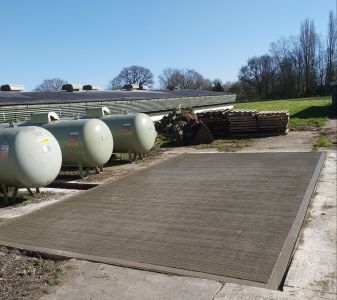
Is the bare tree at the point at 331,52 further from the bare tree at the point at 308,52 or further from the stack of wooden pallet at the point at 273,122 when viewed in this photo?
the stack of wooden pallet at the point at 273,122

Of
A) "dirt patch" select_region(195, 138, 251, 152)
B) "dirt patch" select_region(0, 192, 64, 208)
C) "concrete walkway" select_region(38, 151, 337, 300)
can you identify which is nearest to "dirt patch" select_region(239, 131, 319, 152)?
"dirt patch" select_region(195, 138, 251, 152)

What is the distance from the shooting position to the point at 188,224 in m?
7.20

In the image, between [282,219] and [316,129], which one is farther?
[316,129]

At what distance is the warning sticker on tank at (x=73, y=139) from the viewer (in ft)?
38.4

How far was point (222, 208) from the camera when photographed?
26.3 feet

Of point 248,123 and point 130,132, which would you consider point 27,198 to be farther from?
point 248,123

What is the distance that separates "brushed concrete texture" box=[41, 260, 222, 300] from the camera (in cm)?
475

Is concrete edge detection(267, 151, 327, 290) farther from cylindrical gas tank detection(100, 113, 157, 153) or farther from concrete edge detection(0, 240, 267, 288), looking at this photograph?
cylindrical gas tank detection(100, 113, 157, 153)

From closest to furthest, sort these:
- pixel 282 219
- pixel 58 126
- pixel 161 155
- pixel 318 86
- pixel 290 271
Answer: pixel 290 271 < pixel 282 219 < pixel 58 126 < pixel 161 155 < pixel 318 86

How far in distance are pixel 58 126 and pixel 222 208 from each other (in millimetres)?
6337

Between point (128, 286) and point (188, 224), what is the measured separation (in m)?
2.37

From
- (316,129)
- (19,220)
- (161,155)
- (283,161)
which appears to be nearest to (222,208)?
(19,220)

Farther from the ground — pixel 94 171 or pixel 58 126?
pixel 58 126

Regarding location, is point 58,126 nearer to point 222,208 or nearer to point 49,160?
point 49,160
